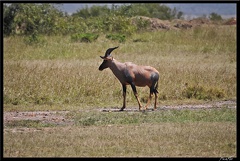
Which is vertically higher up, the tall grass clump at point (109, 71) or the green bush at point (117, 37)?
the tall grass clump at point (109, 71)

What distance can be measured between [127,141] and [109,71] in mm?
9879

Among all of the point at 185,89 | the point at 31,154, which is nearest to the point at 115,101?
the point at 185,89

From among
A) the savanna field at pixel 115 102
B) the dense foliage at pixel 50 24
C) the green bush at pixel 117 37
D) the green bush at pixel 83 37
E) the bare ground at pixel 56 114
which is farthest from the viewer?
the dense foliage at pixel 50 24

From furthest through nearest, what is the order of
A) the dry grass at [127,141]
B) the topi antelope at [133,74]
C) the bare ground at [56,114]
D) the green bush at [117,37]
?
the green bush at [117,37]
the topi antelope at [133,74]
the bare ground at [56,114]
the dry grass at [127,141]

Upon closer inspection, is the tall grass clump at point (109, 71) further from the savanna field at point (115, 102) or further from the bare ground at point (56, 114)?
the bare ground at point (56, 114)

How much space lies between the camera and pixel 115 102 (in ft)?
50.1

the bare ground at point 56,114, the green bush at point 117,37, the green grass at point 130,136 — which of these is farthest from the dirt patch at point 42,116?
the green bush at point 117,37

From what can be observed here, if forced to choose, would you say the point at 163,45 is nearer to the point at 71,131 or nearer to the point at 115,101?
the point at 115,101

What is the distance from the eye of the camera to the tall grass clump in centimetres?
1555

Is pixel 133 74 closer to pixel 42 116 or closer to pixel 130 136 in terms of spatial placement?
pixel 42 116

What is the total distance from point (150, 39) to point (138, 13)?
1561 centimetres

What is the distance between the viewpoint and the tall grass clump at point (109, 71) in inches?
612

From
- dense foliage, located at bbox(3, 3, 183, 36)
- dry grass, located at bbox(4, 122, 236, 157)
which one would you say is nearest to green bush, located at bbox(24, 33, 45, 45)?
dense foliage, located at bbox(3, 3, 183, 36)

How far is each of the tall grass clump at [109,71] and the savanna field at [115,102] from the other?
0.03 meters
